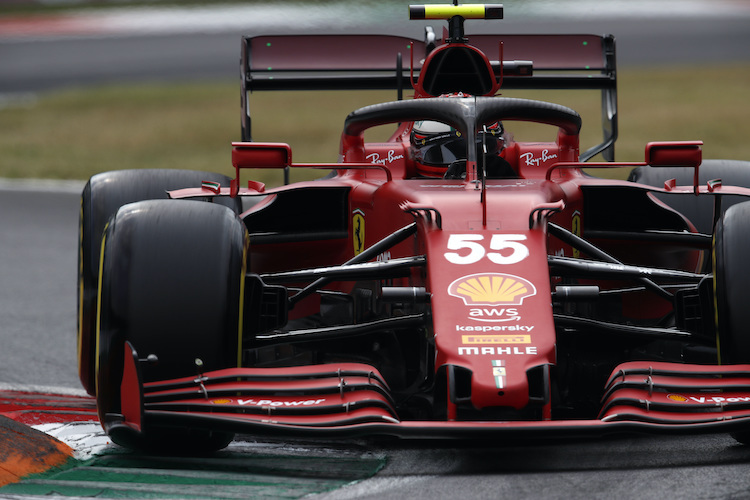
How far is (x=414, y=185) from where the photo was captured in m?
5.04

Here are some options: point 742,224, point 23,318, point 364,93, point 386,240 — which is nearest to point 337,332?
point 386,240

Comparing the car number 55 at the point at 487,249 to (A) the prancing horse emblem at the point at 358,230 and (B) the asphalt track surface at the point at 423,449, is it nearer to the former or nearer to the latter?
(B) the asphalt track surface at the point at 423,449

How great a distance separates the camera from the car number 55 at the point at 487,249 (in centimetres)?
438

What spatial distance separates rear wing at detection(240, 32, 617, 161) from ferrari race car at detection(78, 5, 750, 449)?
132 centimetres

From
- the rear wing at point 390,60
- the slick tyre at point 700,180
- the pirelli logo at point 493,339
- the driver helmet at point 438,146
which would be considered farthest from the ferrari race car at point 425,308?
the rear wing at point 390,60

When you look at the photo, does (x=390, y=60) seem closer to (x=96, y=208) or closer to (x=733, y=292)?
(x=96, y=208)

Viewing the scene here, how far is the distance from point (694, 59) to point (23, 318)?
688 inches

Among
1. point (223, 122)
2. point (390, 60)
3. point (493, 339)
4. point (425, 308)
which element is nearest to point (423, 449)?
point (425, 308)

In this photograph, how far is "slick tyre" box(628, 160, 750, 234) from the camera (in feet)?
21.1

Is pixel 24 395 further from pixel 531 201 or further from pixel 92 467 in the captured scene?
pixel 531 201

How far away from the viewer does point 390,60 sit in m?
7.34

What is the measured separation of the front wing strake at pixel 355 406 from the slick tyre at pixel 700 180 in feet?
7.48

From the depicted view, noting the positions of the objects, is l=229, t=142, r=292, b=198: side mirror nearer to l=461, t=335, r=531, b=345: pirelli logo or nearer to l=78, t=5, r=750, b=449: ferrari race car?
l=78, t=5, r=750, b=449: ferrari race car

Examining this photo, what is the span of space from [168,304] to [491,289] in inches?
44.6
